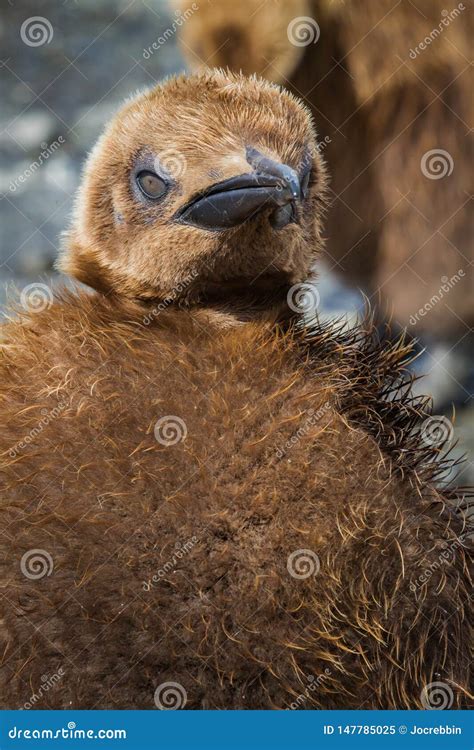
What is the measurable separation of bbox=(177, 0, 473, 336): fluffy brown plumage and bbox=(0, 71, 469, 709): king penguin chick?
1.49 ft

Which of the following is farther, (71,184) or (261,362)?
(71,184)

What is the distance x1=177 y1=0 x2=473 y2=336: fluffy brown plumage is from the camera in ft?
4.88

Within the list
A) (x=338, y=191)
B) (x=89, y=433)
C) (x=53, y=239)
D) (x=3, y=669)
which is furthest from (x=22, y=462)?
(x=338, y=191)

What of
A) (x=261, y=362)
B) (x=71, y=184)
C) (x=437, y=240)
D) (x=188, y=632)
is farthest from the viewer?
(x=437, y=240)

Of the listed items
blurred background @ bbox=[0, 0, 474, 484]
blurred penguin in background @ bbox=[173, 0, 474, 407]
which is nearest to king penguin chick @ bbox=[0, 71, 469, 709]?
blurred background @ bbox=[0, 0, 474, 484]

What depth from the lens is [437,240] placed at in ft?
5.10

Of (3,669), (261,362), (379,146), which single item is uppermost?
(379,146)

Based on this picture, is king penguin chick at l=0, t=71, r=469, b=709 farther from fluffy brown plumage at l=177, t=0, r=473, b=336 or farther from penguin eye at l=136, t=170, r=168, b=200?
fluffy brown plumage at l=177, t=0, r=473, b=336

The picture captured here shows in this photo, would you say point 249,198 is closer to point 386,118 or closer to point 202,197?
point 202,197

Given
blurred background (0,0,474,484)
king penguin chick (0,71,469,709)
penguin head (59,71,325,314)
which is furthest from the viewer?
blurred background (0,0,474,484)

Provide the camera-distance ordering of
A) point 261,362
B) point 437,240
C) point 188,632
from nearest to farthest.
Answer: point 188,632, point 261,362, point 437,240

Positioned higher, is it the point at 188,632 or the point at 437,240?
the point at 437,240
